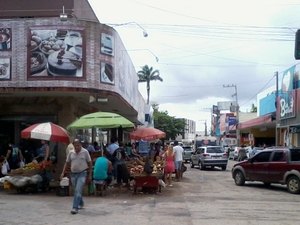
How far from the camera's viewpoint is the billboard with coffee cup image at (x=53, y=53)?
17.1m

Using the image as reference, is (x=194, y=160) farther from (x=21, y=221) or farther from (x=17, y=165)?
(x=21, y=221)

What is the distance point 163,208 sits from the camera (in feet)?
43.0

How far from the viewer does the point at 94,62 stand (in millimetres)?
17688

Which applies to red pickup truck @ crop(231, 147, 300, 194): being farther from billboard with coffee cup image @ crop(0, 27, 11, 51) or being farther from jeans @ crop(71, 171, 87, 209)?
billboard with coffee cup image @ crop(0, 27, 11, 51)

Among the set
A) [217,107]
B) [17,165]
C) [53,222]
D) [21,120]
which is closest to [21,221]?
[53,222]

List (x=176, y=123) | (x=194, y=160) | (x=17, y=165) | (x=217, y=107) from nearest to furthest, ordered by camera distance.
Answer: (x=17, y=165)
(x=194, y=160)
(x=176, y=123)
(x=217, y=107)

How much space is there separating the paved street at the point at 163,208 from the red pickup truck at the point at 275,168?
2.11ft

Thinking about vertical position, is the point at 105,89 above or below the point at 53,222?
above

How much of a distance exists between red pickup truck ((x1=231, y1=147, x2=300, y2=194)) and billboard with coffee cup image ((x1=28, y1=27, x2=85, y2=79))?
803 cm

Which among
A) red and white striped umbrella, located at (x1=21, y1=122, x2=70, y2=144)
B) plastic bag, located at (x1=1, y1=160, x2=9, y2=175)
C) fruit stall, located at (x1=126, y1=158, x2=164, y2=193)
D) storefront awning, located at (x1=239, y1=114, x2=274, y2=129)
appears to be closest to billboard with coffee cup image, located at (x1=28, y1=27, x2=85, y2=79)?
red and white striped umbrella, located at (x1=21, y1=122, x2=70, y2=144)

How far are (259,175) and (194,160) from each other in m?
15.8

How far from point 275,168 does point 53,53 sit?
9267 millimetres

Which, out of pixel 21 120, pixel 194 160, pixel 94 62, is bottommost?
pixel 194 160

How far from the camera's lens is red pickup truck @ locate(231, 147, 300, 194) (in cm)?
1795
